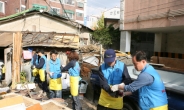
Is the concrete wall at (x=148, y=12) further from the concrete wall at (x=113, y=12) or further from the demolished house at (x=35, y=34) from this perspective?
the concrete wall at (x=113, y=12)

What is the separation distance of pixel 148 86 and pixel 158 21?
10.9 meters

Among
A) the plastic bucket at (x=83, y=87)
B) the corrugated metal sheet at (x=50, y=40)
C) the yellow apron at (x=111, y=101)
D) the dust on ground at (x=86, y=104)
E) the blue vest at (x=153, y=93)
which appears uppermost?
the corrugated metal sheet at (x=50, y=40)

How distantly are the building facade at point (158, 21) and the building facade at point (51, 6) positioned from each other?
27.2ft

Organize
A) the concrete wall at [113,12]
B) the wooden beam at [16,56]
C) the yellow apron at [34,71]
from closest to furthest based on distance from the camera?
the wooden beam at [16,56], the yellow apron at [34,71], the concrete wall at [113,12]

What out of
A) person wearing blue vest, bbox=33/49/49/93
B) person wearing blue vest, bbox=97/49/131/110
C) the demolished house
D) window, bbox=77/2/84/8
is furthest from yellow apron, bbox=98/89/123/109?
window, bbox=77/2/84/8

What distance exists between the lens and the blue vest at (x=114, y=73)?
293 centimetres

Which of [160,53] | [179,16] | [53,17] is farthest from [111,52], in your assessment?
[160,53]

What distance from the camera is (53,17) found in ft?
41.1

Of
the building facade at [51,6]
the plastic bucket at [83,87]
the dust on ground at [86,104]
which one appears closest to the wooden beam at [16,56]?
the dust on ground at [86,104]

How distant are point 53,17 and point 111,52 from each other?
34.5 ft

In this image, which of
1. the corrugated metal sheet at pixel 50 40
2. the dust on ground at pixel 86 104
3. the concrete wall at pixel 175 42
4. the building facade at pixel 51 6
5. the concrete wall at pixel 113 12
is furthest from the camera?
the concrete wall at pixel 113 12

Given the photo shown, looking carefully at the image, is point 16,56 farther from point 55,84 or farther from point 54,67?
point 55,84

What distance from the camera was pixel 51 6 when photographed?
30.2 m

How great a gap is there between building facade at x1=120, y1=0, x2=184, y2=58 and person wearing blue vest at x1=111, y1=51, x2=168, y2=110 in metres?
9.52
